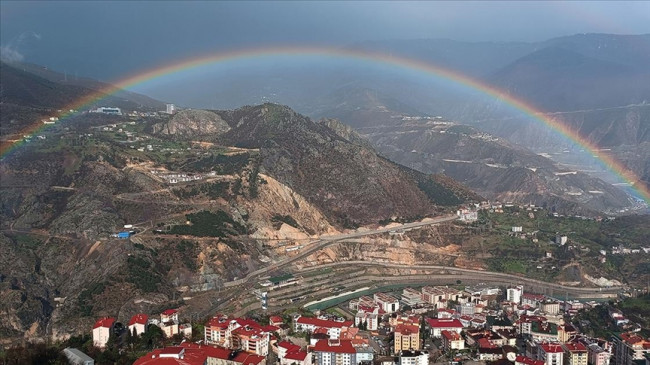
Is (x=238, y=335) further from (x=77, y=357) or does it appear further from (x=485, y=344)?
(x=485, y=344)

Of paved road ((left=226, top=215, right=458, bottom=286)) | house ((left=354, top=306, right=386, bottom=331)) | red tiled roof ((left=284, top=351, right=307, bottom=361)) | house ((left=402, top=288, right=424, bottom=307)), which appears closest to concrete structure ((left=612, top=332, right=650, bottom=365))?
house ((left=354, top=306, right=386, bottom=331))

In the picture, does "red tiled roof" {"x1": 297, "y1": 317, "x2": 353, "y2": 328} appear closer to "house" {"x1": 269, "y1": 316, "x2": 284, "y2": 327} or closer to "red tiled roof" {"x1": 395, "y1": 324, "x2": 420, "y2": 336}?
"house" {"x1": 269, "y1": 316, "x2": 284, "y2": 327}

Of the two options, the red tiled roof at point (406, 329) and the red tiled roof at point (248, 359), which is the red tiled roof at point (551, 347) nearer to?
the red tiled roof at point (406, 329)

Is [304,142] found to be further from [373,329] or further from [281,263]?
[373,329]

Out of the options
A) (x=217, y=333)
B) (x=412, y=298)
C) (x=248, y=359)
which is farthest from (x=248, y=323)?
(x=412, y=298)

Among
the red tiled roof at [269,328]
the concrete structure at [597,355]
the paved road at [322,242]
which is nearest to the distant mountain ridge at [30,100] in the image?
the paved road at [322,242]
